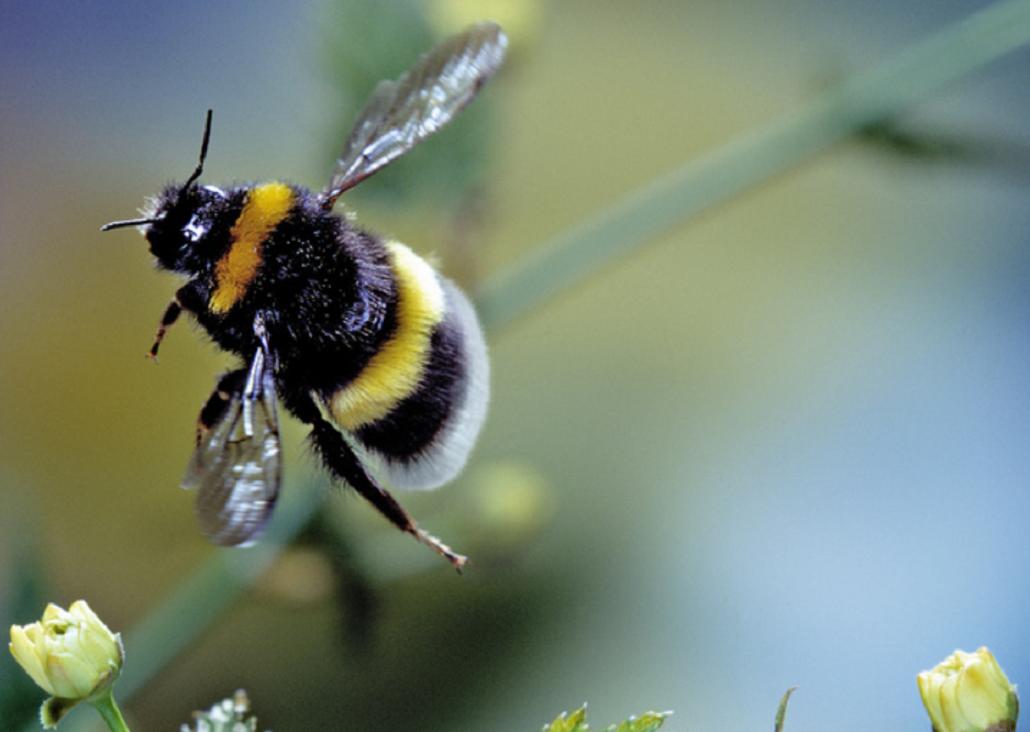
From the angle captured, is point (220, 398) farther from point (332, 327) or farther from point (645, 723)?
point (645, 723)

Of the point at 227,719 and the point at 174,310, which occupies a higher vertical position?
the point at 174,310

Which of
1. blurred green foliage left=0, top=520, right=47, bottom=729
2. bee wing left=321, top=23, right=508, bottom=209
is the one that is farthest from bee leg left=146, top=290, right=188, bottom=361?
blurred green foliage left=0, top=520, right=47, bottom=729

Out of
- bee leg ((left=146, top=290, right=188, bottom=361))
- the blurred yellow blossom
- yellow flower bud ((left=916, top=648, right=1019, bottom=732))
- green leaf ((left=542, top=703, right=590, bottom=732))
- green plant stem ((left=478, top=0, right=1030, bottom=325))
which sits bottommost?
yellow flower bud ((left=916, top=648, right=1019, bottom=732))

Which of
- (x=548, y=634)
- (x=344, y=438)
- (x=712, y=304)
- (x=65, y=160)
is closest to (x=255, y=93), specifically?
(x=65, y=160)

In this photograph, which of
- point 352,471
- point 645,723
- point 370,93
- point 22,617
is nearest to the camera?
point 645,723

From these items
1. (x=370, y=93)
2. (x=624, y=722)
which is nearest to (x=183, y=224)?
(x=624, y=722)

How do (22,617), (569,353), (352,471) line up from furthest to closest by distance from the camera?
(569,353) → (22,617) → (352,471)

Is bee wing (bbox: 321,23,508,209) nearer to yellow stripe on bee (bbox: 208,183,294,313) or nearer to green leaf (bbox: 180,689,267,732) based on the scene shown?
yellow stripe on bee (bbox: 208,183,294,313)
